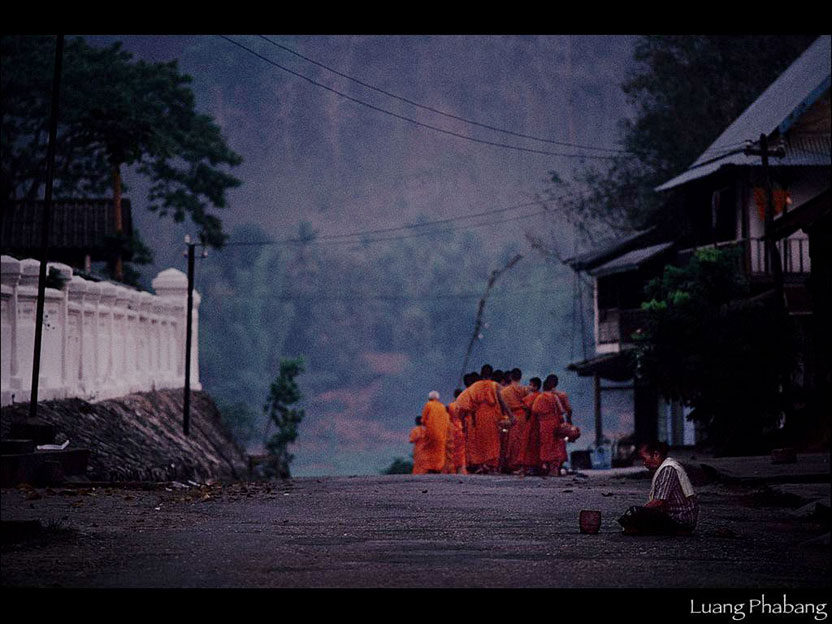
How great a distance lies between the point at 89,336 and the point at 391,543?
1405 centimetres

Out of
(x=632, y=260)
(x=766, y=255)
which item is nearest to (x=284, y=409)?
(x=632, y=260)

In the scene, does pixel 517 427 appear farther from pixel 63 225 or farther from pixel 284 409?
pixel 284 409

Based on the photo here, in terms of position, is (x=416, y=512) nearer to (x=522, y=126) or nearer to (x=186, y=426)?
(x=186, y=426)

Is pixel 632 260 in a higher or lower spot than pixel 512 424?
higher

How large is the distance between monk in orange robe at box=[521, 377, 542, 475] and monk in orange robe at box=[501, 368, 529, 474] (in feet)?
0.13

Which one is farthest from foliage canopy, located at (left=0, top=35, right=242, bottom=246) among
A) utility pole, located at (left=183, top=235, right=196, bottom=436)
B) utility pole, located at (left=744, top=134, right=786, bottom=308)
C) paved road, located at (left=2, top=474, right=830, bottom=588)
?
paved road, located at (left=2, top=474, right=830, bottom=588)

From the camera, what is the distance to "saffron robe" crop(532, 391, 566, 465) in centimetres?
2273

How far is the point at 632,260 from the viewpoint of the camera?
3941cm

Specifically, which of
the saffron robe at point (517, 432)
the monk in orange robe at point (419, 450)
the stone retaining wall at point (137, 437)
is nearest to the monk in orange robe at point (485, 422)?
the saffron robe at point (517, 432)

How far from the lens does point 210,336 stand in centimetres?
10325

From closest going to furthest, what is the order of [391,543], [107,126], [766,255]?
[391,543], [766,255], [107,126]

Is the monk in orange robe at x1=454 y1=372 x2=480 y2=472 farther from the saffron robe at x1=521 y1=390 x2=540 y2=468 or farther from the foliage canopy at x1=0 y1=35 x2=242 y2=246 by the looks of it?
Answer: the foliage canopy at x1=0 y1=35 x2=242 y2=246

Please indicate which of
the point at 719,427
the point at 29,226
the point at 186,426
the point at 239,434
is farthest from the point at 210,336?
the point at 719,427

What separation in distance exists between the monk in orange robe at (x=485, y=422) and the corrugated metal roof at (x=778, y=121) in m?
7.96
